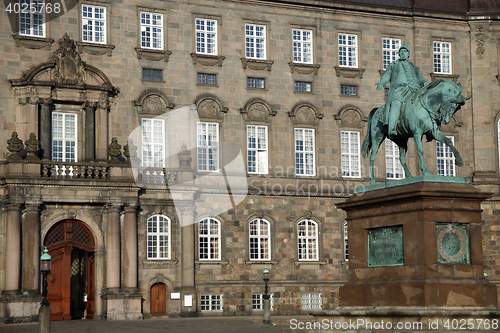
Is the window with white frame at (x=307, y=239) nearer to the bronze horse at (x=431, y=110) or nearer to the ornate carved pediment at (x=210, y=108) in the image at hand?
the ornate carved pediment at (x=210, y=108)

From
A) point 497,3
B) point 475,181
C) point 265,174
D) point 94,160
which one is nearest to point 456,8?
point 497,3

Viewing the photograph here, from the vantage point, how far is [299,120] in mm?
42438

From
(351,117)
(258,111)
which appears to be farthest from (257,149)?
(351,117)

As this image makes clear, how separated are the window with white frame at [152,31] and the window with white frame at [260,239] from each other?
992 centimetres

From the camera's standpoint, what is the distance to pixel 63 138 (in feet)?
122

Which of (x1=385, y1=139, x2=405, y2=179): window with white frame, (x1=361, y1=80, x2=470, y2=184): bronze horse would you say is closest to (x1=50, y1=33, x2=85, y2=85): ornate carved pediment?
(x1=385, y1=139, x2=405, y2=179): window with white frame

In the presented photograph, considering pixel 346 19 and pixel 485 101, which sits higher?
pixel 346 19

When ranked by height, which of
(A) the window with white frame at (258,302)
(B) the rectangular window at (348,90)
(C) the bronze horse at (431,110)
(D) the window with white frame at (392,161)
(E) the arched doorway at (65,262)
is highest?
(B) the rectangular window at (348,90)

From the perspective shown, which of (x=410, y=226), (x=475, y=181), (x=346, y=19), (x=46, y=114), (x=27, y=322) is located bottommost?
(x=27, y=322)

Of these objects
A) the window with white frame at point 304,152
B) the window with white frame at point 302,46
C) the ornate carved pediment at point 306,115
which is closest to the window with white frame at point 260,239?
the window with white frame at point 304,152

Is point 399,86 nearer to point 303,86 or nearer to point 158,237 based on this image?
point 158,237

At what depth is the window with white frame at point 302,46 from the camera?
4275 centimetres

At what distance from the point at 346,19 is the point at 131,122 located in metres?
13.2

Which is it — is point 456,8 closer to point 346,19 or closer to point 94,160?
point 346,19
